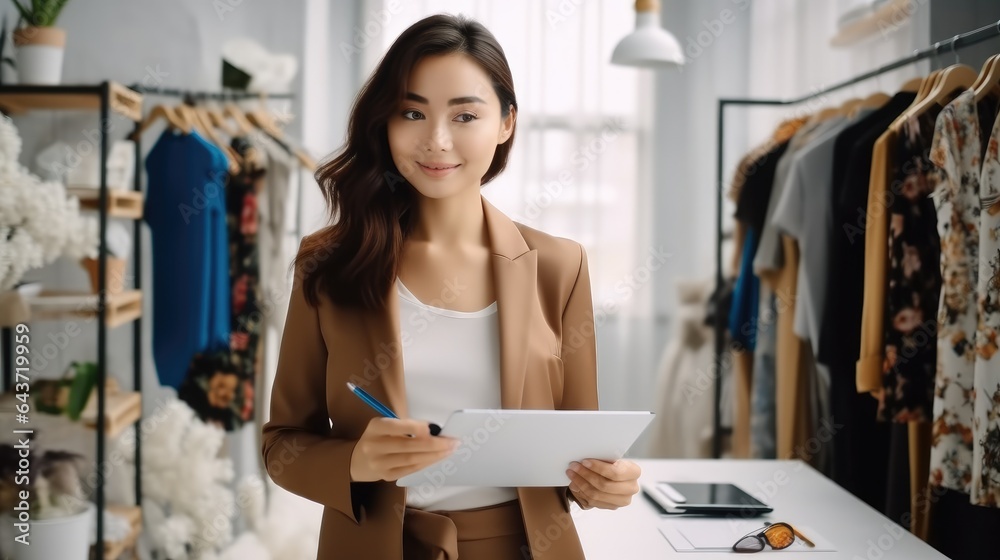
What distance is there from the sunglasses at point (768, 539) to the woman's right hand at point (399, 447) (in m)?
0.67

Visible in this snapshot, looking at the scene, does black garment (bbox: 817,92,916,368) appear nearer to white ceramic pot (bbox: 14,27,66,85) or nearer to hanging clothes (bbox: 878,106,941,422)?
hanging clothes (bbox: 878,106,941,422)

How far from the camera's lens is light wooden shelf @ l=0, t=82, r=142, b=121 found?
2238 millimetres

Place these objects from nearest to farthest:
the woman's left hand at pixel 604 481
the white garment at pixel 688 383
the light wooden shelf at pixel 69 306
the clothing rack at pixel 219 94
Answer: the woman's left hand at pixel 604 481 → the light wooden shelf at pixel 69 306 → the clothing rack at pixel 219 94 → the white garment at pixel 688 383

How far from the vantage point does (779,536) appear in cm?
143

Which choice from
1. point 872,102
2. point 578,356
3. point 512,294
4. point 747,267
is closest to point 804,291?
point 747,267

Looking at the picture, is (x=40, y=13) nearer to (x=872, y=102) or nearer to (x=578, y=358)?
(x=578, y=358)

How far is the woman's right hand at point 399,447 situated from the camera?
0.97m

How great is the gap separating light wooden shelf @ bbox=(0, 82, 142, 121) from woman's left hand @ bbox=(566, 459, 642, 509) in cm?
177

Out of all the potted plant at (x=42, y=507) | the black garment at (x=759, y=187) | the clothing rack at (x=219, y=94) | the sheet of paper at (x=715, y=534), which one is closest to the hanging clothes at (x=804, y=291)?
the black garment at (x=759, y=187)

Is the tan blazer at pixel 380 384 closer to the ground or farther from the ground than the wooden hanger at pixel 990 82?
closer to the ground

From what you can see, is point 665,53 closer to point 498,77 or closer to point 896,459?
point 896,459

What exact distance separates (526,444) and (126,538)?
194 cm

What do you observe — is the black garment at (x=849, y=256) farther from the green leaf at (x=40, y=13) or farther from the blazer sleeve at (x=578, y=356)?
the green leaf at (x=40, y=13)

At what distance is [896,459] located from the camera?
6.73 ft
